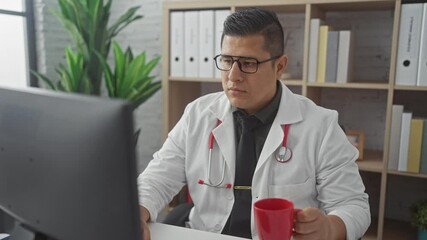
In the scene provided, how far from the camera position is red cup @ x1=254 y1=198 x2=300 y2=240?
0.84m

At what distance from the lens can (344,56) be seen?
2.11 m

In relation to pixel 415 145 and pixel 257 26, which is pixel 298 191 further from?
pixel 415 145

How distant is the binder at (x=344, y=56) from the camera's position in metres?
2.10

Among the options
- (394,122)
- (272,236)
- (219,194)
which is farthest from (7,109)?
(394,122)

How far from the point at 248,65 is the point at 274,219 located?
27.4 inches

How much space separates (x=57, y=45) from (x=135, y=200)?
116 inches

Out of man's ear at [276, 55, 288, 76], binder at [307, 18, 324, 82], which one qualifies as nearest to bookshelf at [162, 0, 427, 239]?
binder at [307, 18, 324, 82]

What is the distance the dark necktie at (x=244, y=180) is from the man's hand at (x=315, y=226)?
1.14ft

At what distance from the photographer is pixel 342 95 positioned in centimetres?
254

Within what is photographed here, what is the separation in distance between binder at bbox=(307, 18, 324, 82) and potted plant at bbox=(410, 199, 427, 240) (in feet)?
2.92

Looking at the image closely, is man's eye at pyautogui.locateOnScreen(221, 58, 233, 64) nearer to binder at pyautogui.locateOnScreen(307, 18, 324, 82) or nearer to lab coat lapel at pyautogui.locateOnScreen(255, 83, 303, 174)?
lab coat lapel at pyautogui.locateOnScreen(255, 83, 303, 174)

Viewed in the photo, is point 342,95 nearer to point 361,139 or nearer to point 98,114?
point 361,139

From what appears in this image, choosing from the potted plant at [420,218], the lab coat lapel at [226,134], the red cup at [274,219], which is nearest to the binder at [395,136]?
the potted plant at [420,218]

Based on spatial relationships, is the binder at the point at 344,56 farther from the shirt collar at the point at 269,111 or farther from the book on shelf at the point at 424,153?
the shirt collar at the point at 269,111
